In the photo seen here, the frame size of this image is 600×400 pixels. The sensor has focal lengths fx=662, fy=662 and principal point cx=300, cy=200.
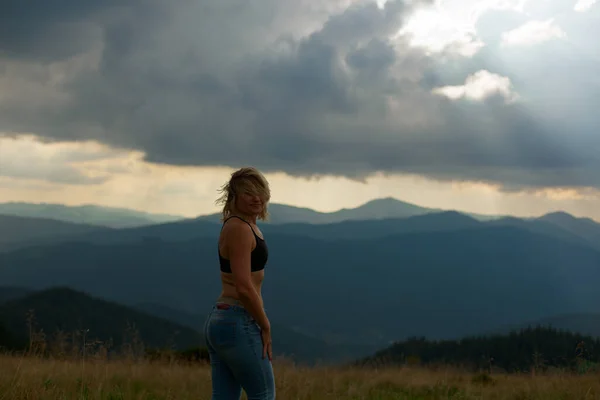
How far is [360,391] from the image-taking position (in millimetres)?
9602

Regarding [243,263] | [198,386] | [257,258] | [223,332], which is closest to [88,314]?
[198,386]

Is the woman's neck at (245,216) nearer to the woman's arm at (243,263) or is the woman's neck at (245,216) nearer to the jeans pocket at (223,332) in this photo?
the woman's arm at (243,263)

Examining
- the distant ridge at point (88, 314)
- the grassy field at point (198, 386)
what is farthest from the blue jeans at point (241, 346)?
the distant ridge at point (88, 314)

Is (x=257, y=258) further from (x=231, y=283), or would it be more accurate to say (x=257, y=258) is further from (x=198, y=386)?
(x=198, y=386)

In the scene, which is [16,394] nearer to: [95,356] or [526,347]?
[95,356]

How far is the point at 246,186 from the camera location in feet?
15.3

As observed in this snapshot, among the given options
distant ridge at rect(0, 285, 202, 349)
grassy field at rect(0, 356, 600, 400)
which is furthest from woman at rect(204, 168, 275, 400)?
distant ridge at rect(0, 285, 202, 349)

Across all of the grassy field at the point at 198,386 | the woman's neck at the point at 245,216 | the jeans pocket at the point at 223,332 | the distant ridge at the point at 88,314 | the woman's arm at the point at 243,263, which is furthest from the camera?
the distant ridge at the point at 88,314

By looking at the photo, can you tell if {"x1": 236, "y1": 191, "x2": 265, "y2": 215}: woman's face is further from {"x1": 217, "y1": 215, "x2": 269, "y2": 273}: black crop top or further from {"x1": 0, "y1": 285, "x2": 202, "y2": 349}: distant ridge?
{"x1": 0, "y1": 285, "x2": 202, "y2": 349}: distant ridge

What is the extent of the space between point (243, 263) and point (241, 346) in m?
0.60

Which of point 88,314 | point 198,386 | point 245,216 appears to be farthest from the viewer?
point 88,314

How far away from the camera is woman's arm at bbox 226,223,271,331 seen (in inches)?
174

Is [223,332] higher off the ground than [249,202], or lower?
lower

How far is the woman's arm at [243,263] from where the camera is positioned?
441cm
